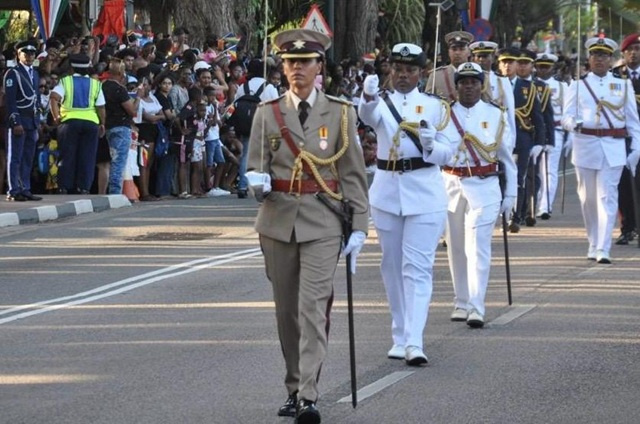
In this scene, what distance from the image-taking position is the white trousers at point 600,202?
1606cm

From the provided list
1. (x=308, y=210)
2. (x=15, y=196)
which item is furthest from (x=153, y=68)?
(x=308, y=210)

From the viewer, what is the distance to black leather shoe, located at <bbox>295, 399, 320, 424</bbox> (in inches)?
326

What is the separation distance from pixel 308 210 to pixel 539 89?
1067 centimetres

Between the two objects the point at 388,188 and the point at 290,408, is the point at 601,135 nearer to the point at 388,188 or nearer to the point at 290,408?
the point at 388,188

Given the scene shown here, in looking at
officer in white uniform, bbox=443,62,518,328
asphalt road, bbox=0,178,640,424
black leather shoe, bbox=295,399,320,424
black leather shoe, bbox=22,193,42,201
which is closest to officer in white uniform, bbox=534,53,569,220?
asphalt road, bbox=0,178,640,424

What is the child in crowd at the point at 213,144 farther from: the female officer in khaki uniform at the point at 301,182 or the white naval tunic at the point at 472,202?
the female officer in khaki uniform at the point at 301,182

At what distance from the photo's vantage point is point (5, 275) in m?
15.1

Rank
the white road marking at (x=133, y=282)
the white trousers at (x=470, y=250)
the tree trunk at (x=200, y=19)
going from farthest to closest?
the tree trunk at (x=200, y=19) → the white road marking at (x=133, y=282) → the white trousers at (x=470, y=250)

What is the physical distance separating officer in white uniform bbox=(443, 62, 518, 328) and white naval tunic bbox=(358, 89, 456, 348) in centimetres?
133


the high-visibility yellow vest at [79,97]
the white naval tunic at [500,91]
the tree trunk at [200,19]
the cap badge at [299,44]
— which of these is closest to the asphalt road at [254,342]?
the white naval tunic at [500,91]

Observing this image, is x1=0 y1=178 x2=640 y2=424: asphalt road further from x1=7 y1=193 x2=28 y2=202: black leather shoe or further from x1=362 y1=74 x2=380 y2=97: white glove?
x1=7 y1=193 x2=28 y2=202: black leather shoe

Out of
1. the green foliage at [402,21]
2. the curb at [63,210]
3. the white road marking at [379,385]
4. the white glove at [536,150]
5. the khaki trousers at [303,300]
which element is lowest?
the white road marking at [379,385]

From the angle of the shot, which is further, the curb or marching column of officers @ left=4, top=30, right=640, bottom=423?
the curb

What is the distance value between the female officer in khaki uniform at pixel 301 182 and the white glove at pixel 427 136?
1.50m
